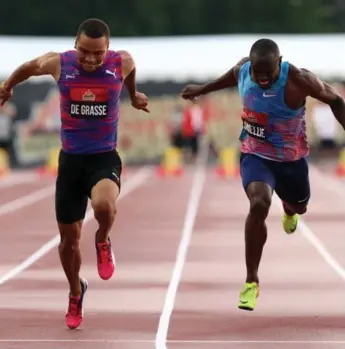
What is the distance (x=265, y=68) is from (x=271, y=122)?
0.67m

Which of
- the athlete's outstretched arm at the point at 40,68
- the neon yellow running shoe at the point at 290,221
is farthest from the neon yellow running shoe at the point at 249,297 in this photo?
the athlete's outstretched arm at the point at 40,68

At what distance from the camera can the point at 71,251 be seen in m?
10.9

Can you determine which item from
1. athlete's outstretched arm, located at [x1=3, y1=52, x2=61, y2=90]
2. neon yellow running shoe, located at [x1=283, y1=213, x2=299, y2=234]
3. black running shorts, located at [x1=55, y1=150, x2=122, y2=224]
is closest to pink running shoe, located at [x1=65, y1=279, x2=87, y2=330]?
black running shorts, located at [x1=55, y1=150, x2=122, y2=224]

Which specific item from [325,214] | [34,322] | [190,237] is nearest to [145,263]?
[190,237]

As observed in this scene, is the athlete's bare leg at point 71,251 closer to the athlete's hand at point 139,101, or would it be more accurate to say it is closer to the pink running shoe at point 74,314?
the pink running shoe at point 74,314

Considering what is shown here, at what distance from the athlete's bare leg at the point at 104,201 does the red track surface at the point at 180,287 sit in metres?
0.74

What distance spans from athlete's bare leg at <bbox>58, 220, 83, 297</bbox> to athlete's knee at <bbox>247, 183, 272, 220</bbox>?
1163mm

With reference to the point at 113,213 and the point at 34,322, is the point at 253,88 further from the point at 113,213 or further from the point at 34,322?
the point at 34,322

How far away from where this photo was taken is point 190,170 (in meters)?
42.0

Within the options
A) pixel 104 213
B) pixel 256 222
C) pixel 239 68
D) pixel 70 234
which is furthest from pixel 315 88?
pixel 70 234

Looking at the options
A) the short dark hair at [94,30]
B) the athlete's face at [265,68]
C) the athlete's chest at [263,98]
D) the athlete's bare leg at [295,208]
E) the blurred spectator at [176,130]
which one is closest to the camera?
the short dark hair at [94,30]

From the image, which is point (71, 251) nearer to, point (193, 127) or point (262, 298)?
point (262, 298)

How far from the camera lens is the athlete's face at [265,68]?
34.7 ft

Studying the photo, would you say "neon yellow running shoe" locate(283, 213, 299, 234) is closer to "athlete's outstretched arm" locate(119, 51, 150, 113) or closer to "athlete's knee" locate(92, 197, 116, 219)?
"athlete's outstretched arm" locate(119, 51, 150, 113)
